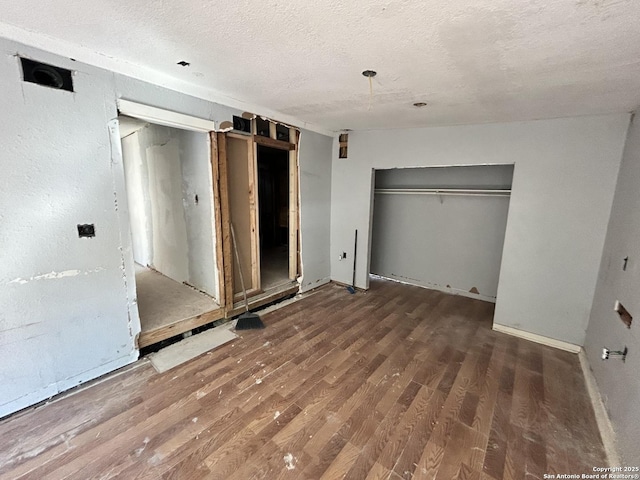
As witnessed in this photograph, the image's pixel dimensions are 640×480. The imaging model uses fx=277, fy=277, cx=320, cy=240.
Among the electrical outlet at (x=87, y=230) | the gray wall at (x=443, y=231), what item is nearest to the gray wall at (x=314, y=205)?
the gray wall at (x=443, y=231)

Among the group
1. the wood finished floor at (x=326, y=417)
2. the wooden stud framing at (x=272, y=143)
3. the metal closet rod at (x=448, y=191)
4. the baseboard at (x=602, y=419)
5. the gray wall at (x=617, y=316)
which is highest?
the wooden stud framing at (x=272, y=143)

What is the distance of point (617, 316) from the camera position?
2.10 meters

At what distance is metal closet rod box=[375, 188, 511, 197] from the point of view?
371 centimetres

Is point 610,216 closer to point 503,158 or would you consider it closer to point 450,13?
point 503,158

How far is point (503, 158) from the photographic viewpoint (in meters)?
3.09

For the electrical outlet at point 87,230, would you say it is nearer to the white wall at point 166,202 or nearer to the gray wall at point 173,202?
the gray wall at point 173,202

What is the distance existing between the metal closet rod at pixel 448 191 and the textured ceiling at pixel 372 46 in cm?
122

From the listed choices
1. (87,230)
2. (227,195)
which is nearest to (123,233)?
(87,230)

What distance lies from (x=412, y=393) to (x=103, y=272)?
261 centimetres

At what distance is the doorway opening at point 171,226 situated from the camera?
3023 mm

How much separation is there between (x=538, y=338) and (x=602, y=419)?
3.90ft

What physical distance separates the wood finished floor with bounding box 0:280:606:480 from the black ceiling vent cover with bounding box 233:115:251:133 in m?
2.27

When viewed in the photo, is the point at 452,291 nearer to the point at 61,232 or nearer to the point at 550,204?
the point at 550,204

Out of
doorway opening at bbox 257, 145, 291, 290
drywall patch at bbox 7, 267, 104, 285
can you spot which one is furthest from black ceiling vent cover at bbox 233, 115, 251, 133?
doorway opening at bbox 257, 145, 291, 290
